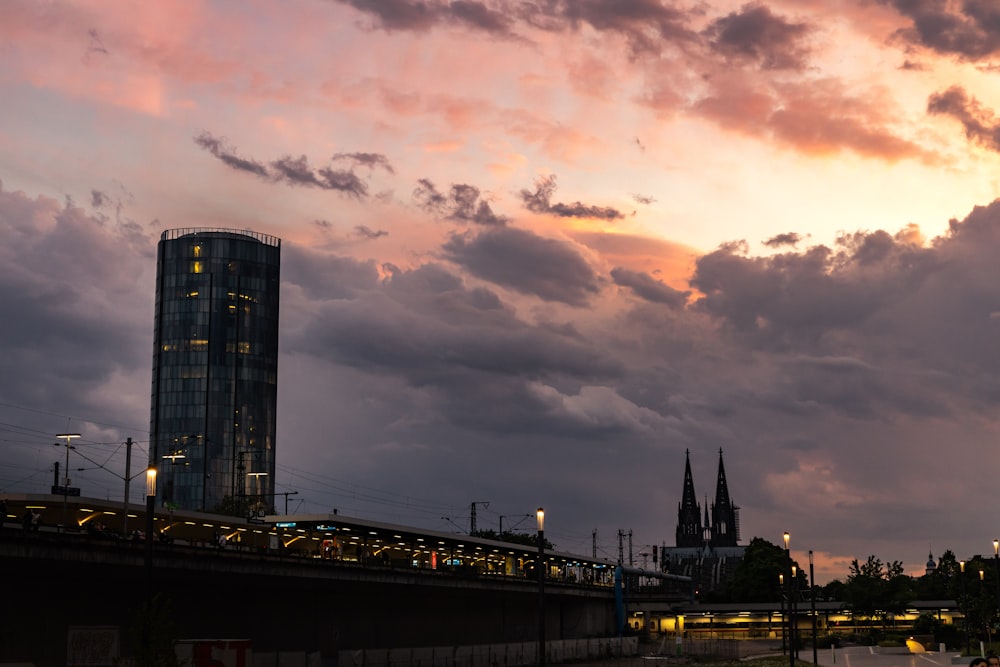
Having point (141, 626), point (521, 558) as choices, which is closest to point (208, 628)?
point (141, 626)

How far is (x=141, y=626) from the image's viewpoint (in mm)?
37125

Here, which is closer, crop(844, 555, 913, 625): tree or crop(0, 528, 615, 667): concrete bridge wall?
crop(0, 528, 615, 667): concrete bridge wall

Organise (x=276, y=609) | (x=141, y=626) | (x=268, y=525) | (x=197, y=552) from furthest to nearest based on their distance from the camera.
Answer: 1. (x=268, y=525)
2. (x=276, y=609)
3. (x=197, y=552)
4. (x=141, y=626)

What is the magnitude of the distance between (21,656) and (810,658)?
69416mm

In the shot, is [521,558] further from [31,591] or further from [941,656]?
[31,591]

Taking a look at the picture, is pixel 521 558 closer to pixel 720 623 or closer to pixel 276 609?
pixel 720 623

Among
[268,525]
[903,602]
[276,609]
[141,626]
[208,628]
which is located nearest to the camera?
[141,626]

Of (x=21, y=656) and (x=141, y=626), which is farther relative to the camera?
(x=21, y=656)

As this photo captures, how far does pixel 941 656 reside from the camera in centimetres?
10306

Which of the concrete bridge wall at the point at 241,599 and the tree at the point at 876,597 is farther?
the tree at the point at 876,597

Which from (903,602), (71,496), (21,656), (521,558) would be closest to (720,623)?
(903,602)

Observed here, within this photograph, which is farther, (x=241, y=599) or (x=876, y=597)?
(x=876, y=597)

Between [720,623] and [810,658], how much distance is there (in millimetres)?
83408

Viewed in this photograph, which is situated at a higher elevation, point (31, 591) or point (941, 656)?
point (31, 591)
